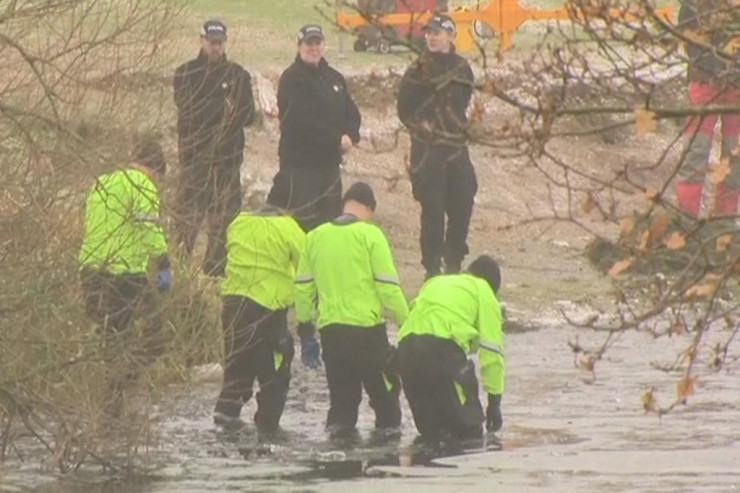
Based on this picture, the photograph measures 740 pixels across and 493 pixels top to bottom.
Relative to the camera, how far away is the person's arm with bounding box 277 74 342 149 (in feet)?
62.4

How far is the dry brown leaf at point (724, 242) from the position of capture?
7594 mm

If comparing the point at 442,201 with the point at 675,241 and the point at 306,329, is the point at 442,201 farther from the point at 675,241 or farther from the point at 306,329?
the point at 675,241

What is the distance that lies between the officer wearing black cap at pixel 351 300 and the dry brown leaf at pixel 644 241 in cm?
779

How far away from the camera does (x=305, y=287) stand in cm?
1541

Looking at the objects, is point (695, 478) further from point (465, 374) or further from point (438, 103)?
point (438, 103)

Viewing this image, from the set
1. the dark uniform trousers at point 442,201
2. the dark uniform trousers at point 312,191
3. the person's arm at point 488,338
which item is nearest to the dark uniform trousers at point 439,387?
the person's arm at point 488,338

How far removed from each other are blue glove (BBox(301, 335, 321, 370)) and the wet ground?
0.91 feet

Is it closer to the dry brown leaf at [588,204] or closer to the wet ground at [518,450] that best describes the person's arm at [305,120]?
the wet ground at [518,450]

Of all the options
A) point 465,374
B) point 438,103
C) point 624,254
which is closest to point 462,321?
point 465,374

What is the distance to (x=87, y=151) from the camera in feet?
41.7

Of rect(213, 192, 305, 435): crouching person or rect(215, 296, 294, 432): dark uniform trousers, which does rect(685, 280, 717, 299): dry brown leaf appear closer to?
rect(213, 192, 305, 435): crouching person

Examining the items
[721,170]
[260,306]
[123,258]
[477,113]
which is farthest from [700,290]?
[260,306]

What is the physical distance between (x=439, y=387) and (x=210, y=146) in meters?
2.03

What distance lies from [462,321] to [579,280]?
8.32 m
